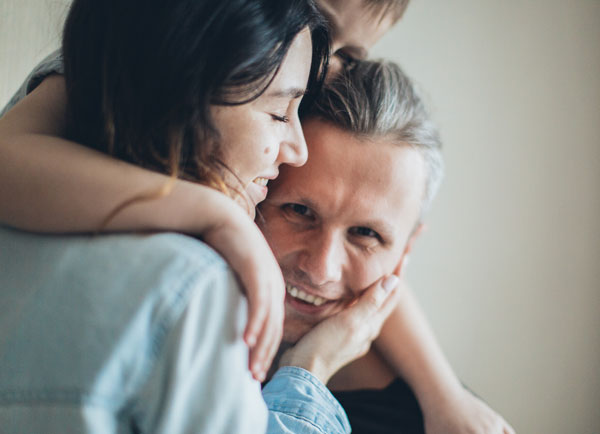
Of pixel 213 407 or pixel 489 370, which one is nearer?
pixel 213 407

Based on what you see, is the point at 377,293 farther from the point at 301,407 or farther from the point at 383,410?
the point at 301,407

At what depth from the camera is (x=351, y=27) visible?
3.82ft

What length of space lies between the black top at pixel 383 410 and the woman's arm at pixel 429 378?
0.04 m

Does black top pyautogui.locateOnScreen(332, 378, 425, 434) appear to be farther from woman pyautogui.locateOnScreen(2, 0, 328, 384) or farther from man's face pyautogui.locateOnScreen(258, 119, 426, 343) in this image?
woman pyautogui.locateOnScreen(2, 0, 328, 384)

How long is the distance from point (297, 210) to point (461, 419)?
0.64m

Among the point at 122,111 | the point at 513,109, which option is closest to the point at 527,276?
the point at 513,109

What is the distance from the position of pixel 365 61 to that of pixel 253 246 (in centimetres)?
79

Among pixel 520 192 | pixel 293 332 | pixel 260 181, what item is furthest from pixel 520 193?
pixel 260 181

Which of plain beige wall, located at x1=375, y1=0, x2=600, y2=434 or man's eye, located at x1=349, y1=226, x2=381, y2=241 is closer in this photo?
man's eye, located at x1=349, y1=226, x2=381, y2=241

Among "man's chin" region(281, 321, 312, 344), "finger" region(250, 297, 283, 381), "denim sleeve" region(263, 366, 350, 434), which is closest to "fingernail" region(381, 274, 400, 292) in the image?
"man's chin" region(281, 321, 312, 344)

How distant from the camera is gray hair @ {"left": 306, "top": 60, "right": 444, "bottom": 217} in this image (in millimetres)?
1167

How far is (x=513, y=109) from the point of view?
72.3 inches

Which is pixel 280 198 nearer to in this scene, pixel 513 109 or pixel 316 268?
pixel 316 268

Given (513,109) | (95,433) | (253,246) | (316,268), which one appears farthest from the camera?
(513,109)
